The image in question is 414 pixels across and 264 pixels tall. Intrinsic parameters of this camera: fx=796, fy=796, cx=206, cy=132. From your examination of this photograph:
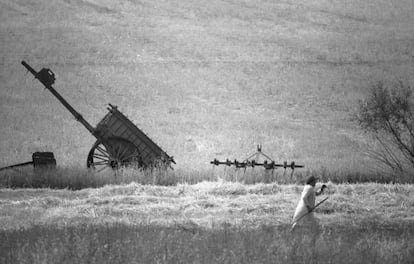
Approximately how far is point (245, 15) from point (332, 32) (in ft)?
18.8

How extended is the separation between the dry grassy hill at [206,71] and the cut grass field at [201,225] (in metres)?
5.91

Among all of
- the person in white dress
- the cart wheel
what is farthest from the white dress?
the cart wheel

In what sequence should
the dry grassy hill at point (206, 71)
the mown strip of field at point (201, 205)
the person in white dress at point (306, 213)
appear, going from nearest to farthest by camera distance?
the person in white dress at point (306, 213)
the mown strip of field at point (201, 205)
the dry grassy hill at point (206, 71)

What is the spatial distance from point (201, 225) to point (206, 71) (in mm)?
27387

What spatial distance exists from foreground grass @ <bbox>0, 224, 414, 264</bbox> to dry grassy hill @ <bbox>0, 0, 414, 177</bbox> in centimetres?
1243

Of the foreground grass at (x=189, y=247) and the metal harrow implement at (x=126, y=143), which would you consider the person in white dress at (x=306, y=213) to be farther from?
the metal harrow implement at (x=126, y=143)

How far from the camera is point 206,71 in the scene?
3941 cm

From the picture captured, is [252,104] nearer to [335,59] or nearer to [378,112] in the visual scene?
[335,59]

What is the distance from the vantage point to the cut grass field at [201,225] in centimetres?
848

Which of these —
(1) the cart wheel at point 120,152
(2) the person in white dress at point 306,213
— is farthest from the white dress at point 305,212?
(1) the cart wheel at point 120,152

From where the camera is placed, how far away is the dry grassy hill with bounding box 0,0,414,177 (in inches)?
1121

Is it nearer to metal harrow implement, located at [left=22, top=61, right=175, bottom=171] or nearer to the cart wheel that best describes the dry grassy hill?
the cart wheel

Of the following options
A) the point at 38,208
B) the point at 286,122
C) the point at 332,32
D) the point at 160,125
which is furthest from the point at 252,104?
the point at 38,208

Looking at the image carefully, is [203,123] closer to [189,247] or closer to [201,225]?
[201,225]
